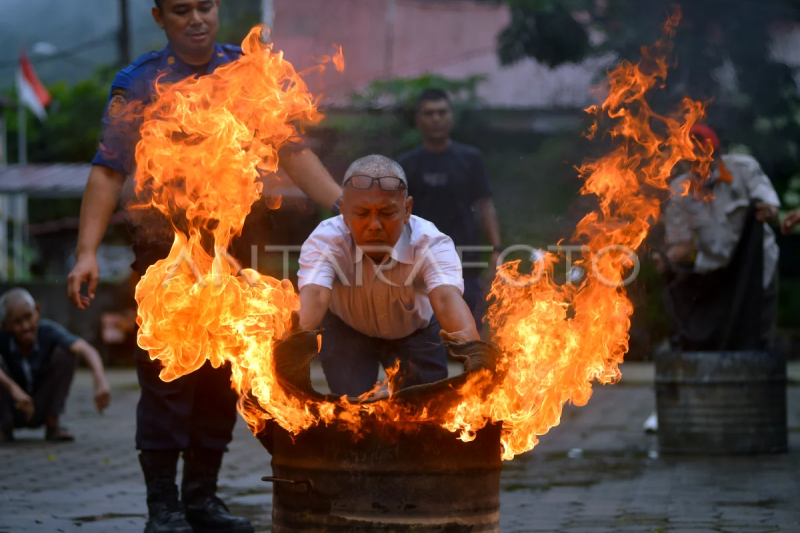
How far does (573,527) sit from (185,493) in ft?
5.22

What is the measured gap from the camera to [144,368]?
4652mm

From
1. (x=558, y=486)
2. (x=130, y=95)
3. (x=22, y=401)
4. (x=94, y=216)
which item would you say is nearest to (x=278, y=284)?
(x=94, y=216)

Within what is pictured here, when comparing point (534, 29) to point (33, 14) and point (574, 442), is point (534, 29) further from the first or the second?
point (33, 14)

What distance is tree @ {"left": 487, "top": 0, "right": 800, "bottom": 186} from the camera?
12469mm

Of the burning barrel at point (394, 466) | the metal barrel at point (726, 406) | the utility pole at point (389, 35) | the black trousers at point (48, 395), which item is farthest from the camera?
the utility pole at point (389, 35)

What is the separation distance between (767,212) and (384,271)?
3761 millimetres

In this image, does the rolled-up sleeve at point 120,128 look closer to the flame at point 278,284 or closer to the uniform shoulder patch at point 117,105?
the uniform shoulder patch at point 117,105

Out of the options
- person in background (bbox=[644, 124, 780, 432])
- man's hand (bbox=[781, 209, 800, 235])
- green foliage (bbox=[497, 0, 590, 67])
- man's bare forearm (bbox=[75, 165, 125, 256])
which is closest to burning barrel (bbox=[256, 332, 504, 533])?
man's bare forearm (bbox=[75, 165, 125, 256])

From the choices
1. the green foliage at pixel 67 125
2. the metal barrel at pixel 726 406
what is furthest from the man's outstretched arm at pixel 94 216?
the green foliage at pixel 67 125

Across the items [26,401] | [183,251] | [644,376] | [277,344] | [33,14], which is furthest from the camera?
[33,14]

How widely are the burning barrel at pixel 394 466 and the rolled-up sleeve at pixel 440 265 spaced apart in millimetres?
680

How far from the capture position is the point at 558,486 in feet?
20.0

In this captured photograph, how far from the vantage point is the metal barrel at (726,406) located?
738 centimetres

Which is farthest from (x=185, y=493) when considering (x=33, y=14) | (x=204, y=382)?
(x=33, y=14)
